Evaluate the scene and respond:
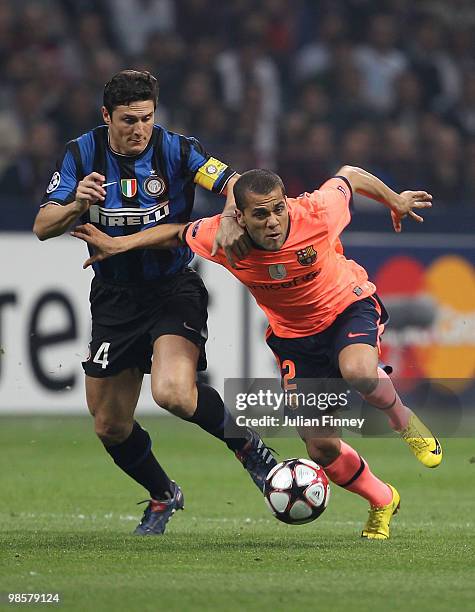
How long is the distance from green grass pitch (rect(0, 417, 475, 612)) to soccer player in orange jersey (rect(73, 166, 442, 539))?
441 millimetres

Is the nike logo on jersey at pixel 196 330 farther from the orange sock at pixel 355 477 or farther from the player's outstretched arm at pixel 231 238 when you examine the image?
the orange sock at pixel 355 477

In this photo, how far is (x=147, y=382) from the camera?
41.4 feet

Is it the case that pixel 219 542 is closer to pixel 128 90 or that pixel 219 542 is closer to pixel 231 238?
pixel 231 238

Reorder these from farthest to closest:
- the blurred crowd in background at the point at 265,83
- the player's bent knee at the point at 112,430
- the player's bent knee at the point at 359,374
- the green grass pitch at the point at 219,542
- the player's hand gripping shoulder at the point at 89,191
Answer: the blurred crowd in background at the point at 265,83 → the player's bent knee at the point at 112,430 → the player's bent knee at the point at 359,374 → the player's hand gripping shoulder at the point at 89,191 → the green grass pitch at the point at 219,542

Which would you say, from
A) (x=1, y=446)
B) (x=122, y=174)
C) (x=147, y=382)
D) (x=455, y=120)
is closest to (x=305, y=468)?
(x=122, y=174)

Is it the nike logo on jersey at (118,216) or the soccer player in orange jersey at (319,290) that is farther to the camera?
the nike logo on jersey at (118,216)

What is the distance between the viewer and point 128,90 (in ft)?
21.4

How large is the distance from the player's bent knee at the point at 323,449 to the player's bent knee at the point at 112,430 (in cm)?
94

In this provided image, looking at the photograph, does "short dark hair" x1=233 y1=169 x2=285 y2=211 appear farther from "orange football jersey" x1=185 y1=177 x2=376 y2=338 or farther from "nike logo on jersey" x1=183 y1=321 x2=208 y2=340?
"nike logo on jersey" x1=183 y1=321 x2=208 y2=340

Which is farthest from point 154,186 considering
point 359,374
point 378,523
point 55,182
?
point 378,523

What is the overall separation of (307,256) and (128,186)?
3.16 feet

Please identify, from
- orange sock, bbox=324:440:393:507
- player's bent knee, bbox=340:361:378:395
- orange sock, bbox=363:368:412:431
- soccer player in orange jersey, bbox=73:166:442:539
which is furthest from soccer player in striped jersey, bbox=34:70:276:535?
player's bent knee, bbox=340:361:378:395

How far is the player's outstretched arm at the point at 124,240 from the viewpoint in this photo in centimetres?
660

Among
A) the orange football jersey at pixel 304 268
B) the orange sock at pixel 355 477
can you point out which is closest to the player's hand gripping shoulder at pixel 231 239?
the orange football jersey at pixel 304 268
